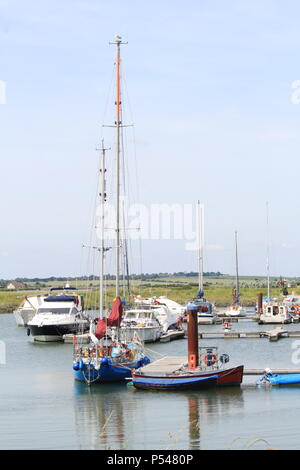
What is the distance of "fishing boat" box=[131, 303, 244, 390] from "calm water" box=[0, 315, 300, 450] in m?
0.50

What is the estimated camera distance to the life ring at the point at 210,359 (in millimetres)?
45216

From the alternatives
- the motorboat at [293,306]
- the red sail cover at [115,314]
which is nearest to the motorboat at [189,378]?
the red sail cover at [115,314]

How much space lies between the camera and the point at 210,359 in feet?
149

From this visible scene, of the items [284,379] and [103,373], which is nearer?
[284,379]

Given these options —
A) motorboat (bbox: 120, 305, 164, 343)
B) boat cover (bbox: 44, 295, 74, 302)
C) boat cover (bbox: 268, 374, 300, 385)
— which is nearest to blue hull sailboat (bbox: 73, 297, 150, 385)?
boat cover (bbox: 268, 374, 300, 385)

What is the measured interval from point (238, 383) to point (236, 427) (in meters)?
9.34

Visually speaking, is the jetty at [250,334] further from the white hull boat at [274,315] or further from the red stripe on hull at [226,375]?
the red stripe on hull at [226,375]

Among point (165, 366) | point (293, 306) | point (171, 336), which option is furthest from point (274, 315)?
point (165, 366)

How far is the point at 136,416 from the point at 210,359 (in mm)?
8572

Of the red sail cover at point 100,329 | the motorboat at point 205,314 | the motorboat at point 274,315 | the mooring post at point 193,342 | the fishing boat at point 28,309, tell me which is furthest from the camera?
the motorboat at point 205,314

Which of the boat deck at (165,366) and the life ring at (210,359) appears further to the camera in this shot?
the boat deck at (165,366)

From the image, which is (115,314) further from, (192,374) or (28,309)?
(28,309)

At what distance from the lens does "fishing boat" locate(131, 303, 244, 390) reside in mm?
43562
